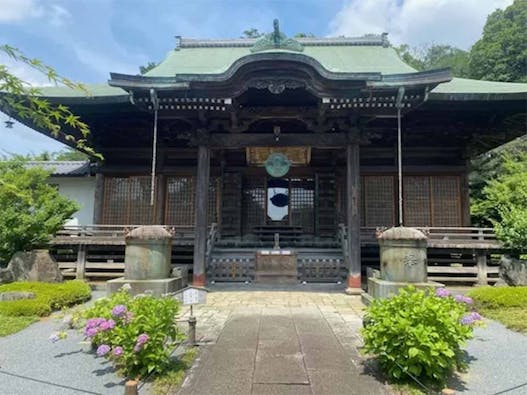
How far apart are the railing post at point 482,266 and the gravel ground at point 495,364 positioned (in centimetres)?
414

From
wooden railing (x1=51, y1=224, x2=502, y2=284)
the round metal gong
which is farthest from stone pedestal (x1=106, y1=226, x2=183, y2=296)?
the round metal gong

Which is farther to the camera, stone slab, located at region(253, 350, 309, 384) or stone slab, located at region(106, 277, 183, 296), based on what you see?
stone slab, located at region(106, 277, 183, 296)

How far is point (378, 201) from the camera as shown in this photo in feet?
38.7

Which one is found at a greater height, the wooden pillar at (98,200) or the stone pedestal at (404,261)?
the wooden pillar at (98,200)

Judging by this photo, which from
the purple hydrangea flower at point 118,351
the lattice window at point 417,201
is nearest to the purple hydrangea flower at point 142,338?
the purple hydrangea flower at point 118,351

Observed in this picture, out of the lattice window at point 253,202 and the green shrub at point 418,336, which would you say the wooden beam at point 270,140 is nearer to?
the lattice window at point 253,202

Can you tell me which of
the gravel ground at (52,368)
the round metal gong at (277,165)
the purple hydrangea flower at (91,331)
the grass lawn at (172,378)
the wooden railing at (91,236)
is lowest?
the gravel ground at (52,368)

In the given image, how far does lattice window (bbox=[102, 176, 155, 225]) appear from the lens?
11.9m

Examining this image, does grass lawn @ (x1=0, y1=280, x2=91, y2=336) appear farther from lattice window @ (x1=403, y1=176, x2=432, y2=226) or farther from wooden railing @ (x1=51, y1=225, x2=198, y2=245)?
lattice window @ (x1=403, y1=176, x2=432, y2=226)

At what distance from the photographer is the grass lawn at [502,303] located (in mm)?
6223

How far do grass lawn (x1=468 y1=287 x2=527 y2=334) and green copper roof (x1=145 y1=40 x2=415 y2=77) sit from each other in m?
7.61

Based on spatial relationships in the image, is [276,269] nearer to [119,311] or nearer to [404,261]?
[404,261]

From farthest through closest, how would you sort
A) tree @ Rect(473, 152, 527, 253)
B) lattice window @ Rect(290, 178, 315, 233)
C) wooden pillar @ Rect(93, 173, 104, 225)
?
lattice window @ Rect(290, 178, 315, 233) → wooden pillar @ Rect(93, 173, 104, 225) → tree @ Rect(473, 152, 527, 253)

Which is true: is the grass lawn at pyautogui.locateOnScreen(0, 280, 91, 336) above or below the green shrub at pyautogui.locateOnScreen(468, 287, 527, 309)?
below
